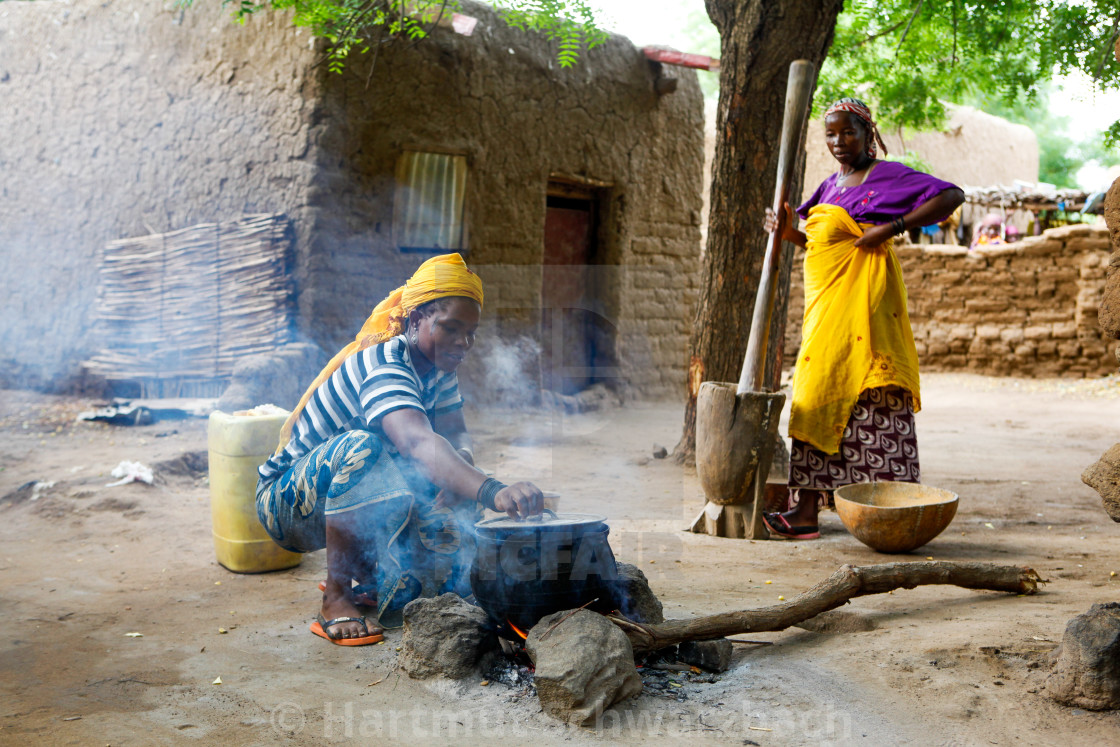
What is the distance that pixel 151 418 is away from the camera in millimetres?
6008

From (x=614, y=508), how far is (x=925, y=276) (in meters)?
8.43

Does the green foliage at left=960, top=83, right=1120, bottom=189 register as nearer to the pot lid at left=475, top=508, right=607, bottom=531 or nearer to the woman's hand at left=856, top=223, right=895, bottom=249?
the woman's hand at left=856, top=223, right=895, bottom=249

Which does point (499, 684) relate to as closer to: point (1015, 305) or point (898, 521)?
point (898, 521)

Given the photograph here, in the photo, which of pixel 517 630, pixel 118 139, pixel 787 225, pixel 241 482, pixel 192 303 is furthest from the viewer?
pixel 118 139

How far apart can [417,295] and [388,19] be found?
443cm

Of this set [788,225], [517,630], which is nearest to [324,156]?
[788,225]

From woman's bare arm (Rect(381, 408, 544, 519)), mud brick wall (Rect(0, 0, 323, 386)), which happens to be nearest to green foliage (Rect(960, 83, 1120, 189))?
mud brick wall (Rect(0, 0, 323, 386))

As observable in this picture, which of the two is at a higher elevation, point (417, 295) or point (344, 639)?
point (417, 295)

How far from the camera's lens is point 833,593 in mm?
2453

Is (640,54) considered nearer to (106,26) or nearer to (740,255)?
(740,255)

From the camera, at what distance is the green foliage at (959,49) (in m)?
6.53

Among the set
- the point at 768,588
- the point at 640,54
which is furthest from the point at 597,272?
the point at 768,588

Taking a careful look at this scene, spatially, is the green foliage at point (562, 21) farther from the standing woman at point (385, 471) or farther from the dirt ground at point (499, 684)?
the standing woman at point (385, 471)

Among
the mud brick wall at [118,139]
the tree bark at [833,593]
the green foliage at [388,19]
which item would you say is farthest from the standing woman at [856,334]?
the mud brick wall at [118,139]
